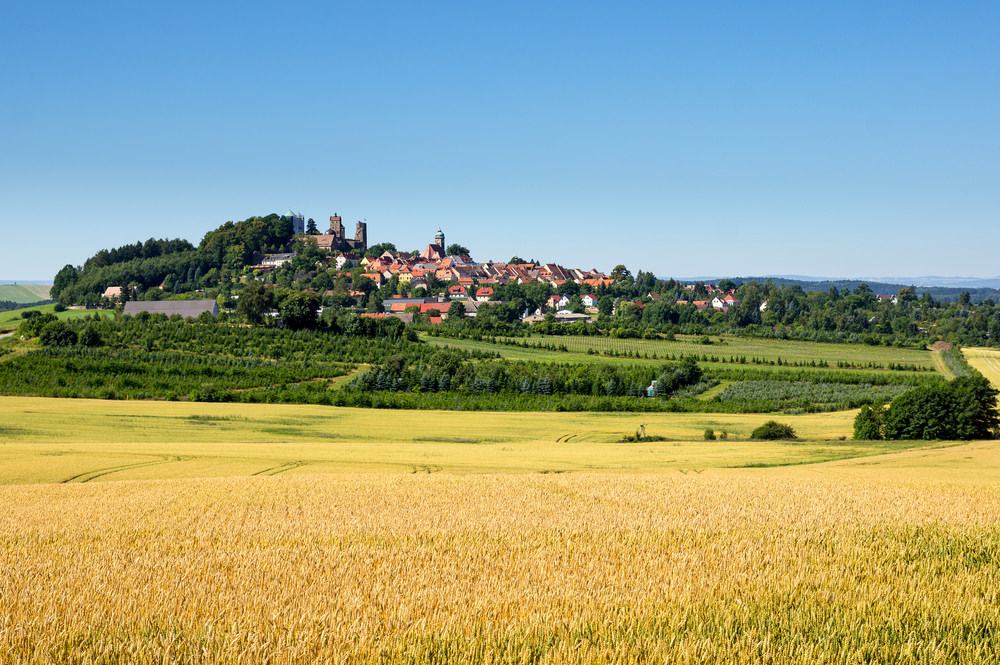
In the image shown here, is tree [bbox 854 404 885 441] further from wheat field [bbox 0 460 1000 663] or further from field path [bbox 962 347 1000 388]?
field path [bbox 962 347 1000 388]

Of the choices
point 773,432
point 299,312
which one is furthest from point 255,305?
point 773,432

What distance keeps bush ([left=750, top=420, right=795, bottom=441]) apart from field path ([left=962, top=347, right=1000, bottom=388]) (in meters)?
49.2

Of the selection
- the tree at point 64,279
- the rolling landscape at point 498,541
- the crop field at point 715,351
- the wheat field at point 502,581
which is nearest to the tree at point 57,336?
the rolling landscape at point 498,541

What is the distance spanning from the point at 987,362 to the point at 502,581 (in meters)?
113

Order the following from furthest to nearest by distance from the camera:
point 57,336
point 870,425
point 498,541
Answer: point 57,336
point 870,425
point 498,541

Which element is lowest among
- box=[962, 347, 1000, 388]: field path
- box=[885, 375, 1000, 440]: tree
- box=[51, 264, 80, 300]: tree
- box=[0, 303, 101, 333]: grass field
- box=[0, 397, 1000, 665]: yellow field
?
box=[962, 347, 1000, 388]: field path

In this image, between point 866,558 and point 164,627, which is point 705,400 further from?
point 164,627

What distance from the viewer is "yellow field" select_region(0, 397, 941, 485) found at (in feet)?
77.6

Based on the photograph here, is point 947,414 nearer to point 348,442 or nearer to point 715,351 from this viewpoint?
point 348,442

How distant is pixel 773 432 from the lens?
39.1 meters

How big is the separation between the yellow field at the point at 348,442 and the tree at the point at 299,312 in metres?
42.2

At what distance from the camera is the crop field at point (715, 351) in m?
89.0

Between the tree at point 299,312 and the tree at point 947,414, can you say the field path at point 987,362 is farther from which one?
the tree at point 299,312

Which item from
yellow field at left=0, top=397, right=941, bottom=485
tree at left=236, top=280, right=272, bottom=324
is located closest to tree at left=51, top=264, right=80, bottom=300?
tree at left=236, top=280, right=272, bottom=324
